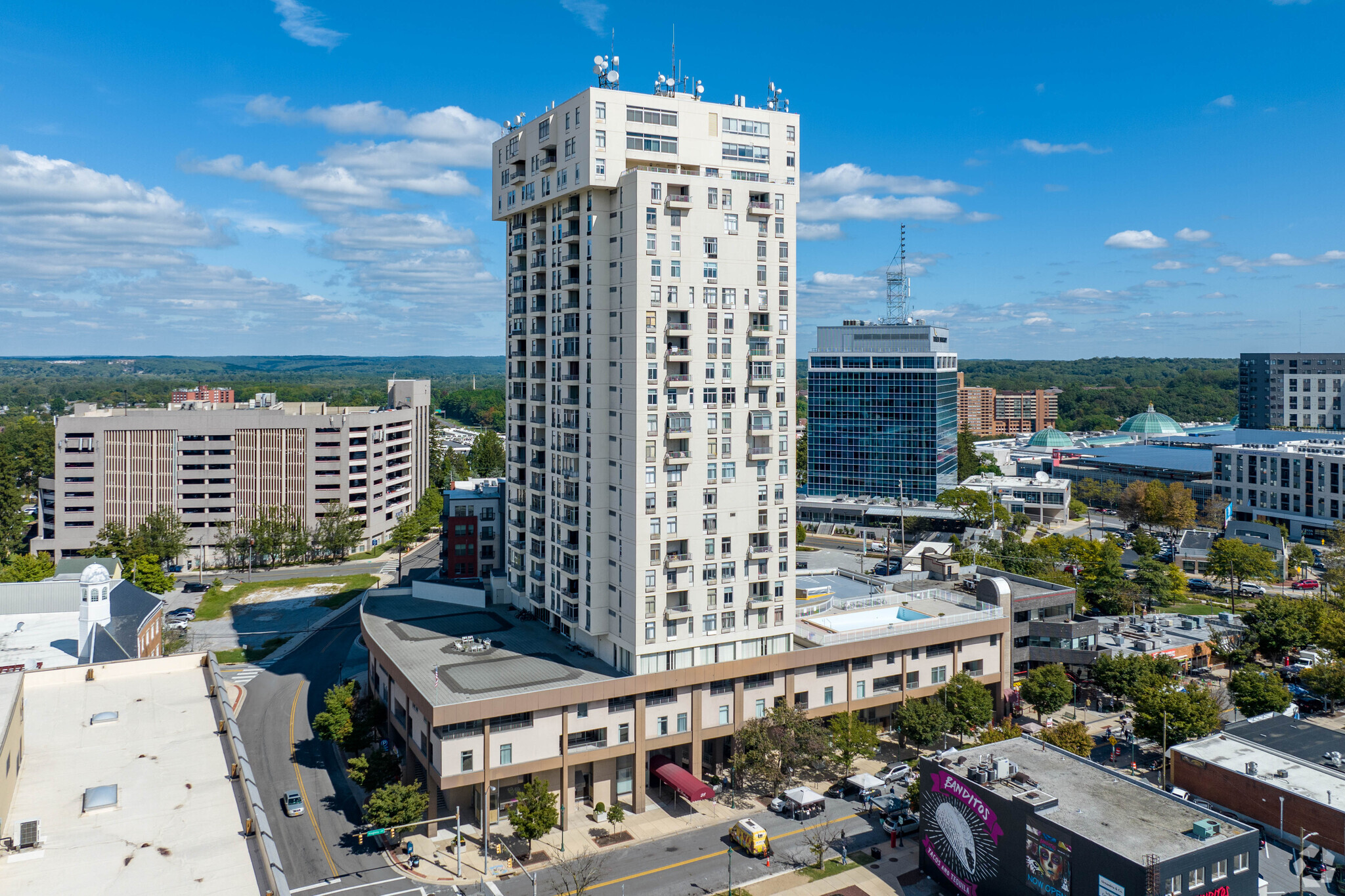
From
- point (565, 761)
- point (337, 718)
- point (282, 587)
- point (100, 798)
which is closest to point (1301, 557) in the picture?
point (565, 761)

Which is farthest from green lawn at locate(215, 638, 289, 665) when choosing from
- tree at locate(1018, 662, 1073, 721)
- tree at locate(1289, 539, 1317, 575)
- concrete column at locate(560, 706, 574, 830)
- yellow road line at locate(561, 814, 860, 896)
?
tree at locate(1289, 539, 1317, 575)

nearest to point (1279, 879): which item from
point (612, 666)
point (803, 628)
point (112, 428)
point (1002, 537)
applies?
point (803, 628)

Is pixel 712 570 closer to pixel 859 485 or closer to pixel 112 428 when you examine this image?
pixel 859 485

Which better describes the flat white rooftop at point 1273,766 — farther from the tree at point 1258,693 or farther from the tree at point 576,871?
the tree at point 576,871

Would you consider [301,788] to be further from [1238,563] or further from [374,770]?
[1238,563]

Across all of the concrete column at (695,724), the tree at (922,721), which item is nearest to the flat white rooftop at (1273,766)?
the tree at (922,721)
